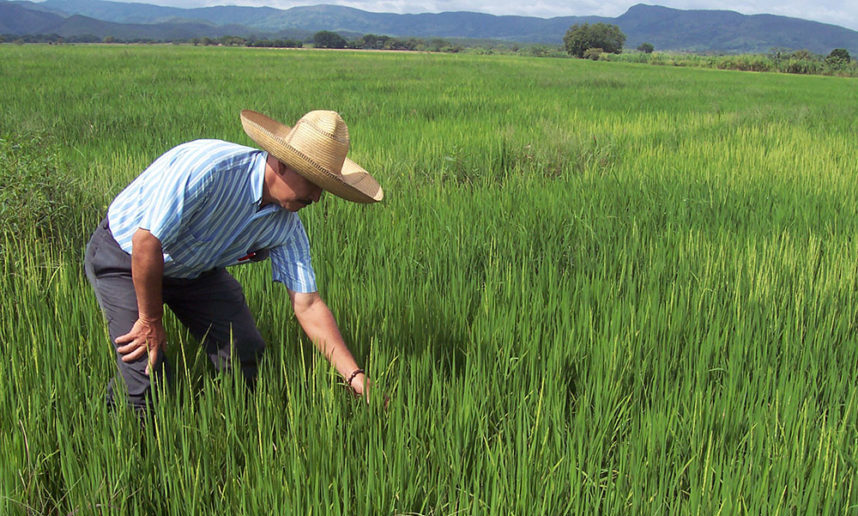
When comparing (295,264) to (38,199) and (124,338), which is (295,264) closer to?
(124,338)

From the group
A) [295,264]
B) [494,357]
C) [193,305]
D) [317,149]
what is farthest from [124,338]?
[494,357]

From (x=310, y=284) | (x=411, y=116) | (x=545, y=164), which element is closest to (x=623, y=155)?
(x=545, y=164)

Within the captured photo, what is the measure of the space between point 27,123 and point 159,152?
1.39 meters

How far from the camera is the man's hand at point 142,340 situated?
1.48 metres

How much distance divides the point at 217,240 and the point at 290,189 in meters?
0.29

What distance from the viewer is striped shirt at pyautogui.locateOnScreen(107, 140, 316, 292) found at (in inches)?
58.2

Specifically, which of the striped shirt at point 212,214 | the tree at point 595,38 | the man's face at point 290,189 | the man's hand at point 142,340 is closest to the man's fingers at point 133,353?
the man's hand at point 142,340

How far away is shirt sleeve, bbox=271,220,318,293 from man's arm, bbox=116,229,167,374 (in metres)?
0.31

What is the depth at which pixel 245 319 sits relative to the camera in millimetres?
1771

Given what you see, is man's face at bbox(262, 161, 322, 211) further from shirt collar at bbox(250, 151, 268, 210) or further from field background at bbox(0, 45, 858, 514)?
field background at bbox(0, 45, 858, 514)

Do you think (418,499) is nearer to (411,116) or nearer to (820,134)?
(411,116)

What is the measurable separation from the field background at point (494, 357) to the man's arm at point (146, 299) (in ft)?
0.26

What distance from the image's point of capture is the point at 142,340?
1.49 meters

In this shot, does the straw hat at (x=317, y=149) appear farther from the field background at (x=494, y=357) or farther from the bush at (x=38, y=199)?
the bush at (x=38, y=199)
